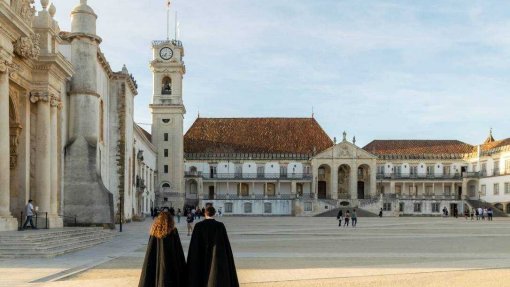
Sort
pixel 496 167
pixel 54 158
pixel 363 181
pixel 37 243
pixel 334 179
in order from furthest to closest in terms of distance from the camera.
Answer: pixel 363 181, pixel 334 179, pixel 496 167, pixel 54 158, pixel 37 243

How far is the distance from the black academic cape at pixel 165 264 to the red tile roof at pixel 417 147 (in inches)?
3605

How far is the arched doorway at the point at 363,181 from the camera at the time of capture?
9650 centimetres

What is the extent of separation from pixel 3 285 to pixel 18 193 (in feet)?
46.2

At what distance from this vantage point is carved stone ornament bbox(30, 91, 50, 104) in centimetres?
2788

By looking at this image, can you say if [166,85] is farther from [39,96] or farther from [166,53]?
[39,96]

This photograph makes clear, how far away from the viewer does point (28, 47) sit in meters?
26.2

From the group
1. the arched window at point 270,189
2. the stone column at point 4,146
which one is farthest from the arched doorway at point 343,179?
the stone column at point 4,146

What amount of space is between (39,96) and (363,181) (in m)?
74.0

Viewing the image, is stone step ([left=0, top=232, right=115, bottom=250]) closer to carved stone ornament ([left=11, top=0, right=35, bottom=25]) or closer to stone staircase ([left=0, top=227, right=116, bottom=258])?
stone staircase ([left=0, top=227, right=116, bottom=258])

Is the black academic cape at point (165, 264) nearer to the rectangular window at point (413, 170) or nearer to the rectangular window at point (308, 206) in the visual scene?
the rectangular window at point (308, 206)

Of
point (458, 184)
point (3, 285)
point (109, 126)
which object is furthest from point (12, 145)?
point (458, 184)

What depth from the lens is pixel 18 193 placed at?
27125 mm

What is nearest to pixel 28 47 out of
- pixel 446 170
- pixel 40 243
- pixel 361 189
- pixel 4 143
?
pixel 4 143

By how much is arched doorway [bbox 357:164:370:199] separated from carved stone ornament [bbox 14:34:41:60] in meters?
72.7
